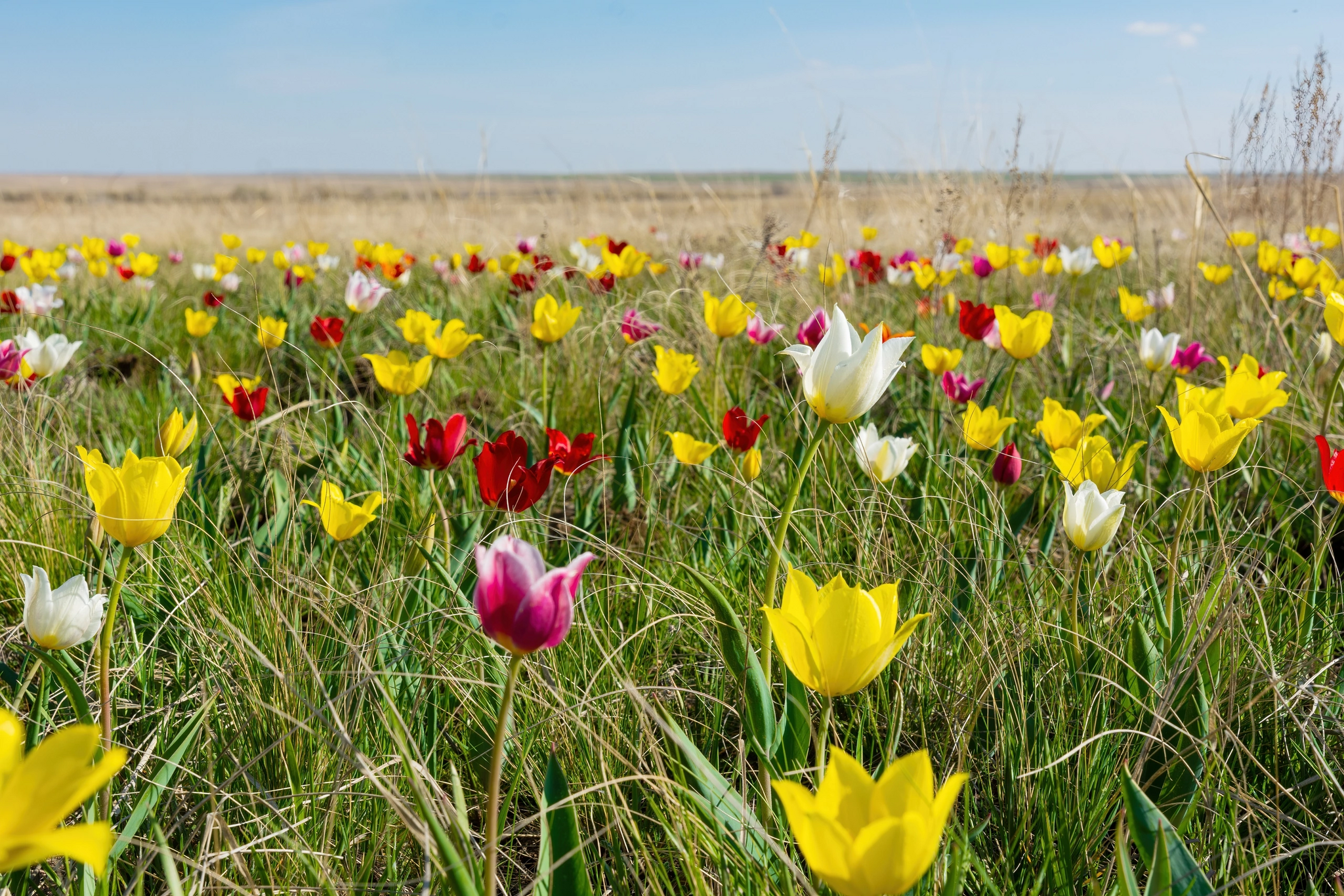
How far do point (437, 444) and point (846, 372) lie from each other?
0.77 metres

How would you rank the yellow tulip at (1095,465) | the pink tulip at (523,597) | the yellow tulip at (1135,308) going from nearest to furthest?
1. the pink tulip at (523,597)
2. the yellow tulip at (1095,465)
3. the yellow tulip at (1135,308)

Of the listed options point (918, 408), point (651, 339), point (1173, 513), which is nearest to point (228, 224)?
point (651, 339)

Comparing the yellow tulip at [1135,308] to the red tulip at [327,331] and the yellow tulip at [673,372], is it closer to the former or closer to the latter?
the yellow tulip at [673,372]

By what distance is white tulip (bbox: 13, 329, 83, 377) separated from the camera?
2.18 m

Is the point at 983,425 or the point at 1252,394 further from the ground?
the point at 1252,394

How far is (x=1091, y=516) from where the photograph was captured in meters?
1.41

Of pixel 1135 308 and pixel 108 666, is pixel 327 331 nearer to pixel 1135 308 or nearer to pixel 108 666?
pixel 108 666

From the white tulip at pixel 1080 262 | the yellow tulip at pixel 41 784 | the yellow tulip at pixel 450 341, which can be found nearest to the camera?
the yellow tulip at pixel 41 784

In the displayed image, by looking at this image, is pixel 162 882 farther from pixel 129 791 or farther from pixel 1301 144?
pixel 1301 144

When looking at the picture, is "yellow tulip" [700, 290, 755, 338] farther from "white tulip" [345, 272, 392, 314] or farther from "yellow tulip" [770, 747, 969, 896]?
"yellow tulip" [770, 747, 969, 896]

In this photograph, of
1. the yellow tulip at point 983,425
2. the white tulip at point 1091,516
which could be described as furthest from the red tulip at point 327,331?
the white tulip at point 1091,516

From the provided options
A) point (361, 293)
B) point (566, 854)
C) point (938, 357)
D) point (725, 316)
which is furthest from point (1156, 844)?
point (361, 293)

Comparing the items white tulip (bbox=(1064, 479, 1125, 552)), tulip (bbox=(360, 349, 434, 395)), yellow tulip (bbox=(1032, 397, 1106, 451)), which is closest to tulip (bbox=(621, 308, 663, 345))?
tulip (bbox=(360, 349, 434, 395))

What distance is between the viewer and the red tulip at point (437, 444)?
1.62 metres
